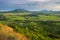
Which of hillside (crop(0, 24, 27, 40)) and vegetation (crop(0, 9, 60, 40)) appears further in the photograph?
vegetation (crop(0, 9, 60, 40))

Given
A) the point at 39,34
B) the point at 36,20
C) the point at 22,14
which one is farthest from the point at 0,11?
the point at 39,34

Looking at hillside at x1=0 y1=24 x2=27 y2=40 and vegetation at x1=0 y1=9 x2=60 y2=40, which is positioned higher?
hillside at x1=0 y1=24 x2=27 y2=40

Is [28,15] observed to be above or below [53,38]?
above

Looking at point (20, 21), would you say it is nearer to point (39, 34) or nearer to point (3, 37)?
point (39, 34)

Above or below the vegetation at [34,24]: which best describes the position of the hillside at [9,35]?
above

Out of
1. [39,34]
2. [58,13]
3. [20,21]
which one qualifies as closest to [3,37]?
[39,34]

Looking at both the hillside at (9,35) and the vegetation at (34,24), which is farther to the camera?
the vegetation at (34,24)

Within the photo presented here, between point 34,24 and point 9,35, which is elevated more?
point 9,35

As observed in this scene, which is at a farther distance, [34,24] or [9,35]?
[34,24]

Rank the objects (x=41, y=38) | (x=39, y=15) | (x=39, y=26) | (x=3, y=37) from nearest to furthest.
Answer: (x=3, y=37), (x=41, y=38), (x=39, y=26), (x=39, y=15)

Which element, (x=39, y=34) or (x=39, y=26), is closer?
(x=39, y=34)

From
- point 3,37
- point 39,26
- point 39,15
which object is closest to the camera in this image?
point 3,37
